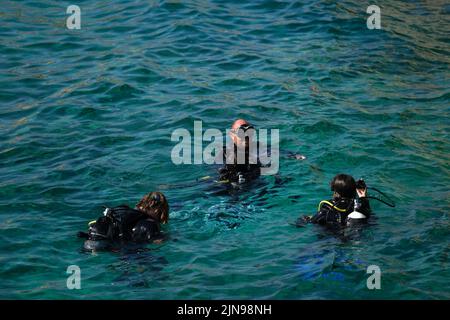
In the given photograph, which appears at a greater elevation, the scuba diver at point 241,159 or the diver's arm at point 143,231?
the scuba diver at point 241,159

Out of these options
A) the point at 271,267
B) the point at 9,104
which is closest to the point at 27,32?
the point at 9,104

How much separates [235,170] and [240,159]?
0.57ft

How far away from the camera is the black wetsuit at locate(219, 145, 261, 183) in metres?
10.3

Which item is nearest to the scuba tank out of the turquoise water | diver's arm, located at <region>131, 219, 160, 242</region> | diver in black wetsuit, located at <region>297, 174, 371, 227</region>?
diver in black wetsuit, located at <region>297, 174, 371, 227</region>

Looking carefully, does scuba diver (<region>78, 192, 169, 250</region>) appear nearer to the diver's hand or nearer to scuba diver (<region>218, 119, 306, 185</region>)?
scuba diver (<region>218, 119, 306, 185</region>)

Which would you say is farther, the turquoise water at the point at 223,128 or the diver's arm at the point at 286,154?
the diver's arm at the point at 286,154

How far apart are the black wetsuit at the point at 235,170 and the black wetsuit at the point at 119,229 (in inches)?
90.1

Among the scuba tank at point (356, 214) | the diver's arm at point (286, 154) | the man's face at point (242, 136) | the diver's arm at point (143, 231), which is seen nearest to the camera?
the diver's arm at point (143, 231)

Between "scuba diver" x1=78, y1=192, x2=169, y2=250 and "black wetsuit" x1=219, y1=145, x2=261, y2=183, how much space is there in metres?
2.18

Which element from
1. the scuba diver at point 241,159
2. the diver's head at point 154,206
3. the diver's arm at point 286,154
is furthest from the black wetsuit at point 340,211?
the diver's arm at point 286,154

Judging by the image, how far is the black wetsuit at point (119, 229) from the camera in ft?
26.4

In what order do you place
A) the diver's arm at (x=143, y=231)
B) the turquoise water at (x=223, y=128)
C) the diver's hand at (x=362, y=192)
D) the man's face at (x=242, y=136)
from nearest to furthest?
the turquoise water at (x=223, y=128), the diver's arm at (x=143, y=231), the diver's hand at (x=362, y=192), the man's face at (x=242, y=136)

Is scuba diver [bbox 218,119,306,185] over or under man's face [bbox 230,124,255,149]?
under

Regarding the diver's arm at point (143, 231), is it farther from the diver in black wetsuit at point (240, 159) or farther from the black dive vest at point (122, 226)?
the diver in black wetsuit at point (240, 159)
